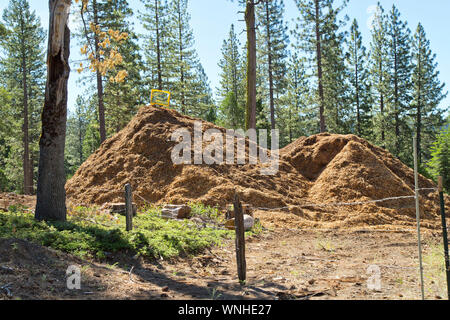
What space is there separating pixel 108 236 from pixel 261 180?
6353 mm

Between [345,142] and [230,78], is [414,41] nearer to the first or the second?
[230,78]

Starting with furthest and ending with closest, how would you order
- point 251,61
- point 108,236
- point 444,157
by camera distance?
point 444,157
point 251,61
point 108,236

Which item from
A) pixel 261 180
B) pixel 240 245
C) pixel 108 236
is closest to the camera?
pixel 240 245

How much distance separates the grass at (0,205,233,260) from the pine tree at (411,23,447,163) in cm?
3046

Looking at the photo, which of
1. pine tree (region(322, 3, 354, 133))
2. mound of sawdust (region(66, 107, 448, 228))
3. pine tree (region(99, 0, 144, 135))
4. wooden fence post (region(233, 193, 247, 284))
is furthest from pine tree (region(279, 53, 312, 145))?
wooden fence post (region(233, 193, 247, 284))

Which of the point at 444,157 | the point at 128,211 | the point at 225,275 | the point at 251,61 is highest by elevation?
the point at 251,61

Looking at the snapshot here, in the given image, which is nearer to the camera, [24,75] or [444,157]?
[444,157]

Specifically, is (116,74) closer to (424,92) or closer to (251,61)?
(251,61)

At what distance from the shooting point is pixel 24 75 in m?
25.8

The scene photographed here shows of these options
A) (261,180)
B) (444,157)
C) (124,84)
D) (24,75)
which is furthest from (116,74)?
(444,157)

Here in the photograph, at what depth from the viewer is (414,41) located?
1268 inches

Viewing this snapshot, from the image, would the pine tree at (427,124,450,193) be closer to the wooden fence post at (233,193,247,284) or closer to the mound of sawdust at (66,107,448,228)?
the mound of sawdust at (66,107,448,228)

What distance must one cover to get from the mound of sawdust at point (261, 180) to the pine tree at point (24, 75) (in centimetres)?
1495

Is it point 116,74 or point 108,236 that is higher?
point 116,74
